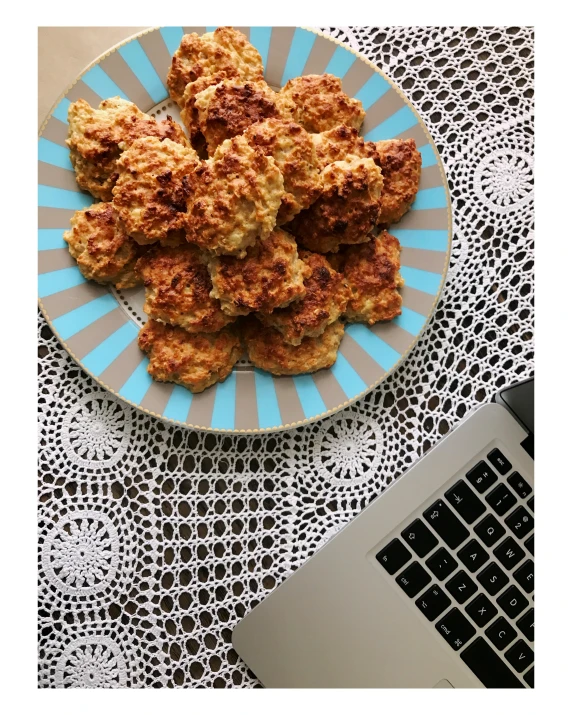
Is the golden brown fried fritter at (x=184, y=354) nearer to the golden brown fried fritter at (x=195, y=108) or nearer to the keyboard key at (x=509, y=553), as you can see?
the golden brown fried fritter at (x=195, y=108)

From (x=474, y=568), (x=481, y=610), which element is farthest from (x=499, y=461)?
(x=481, y=610)

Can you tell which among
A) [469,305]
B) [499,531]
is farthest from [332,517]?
[469,305]

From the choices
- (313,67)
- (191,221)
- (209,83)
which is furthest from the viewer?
(313,67)

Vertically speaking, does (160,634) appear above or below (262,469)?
below

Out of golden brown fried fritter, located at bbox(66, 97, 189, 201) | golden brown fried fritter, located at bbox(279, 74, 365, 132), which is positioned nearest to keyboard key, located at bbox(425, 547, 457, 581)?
golden brown fried fritter, located at bbox(279, 74, 365, 132)

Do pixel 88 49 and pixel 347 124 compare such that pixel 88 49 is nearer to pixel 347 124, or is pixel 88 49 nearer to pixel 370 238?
pixel 347 124

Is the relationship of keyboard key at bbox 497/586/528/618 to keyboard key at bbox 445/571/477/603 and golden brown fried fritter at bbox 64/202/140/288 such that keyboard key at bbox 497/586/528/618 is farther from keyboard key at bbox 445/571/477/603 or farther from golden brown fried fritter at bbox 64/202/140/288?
golden brown fried fritter at bbox 64/202/140/288

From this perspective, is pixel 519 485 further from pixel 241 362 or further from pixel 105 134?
pixel 105 134
